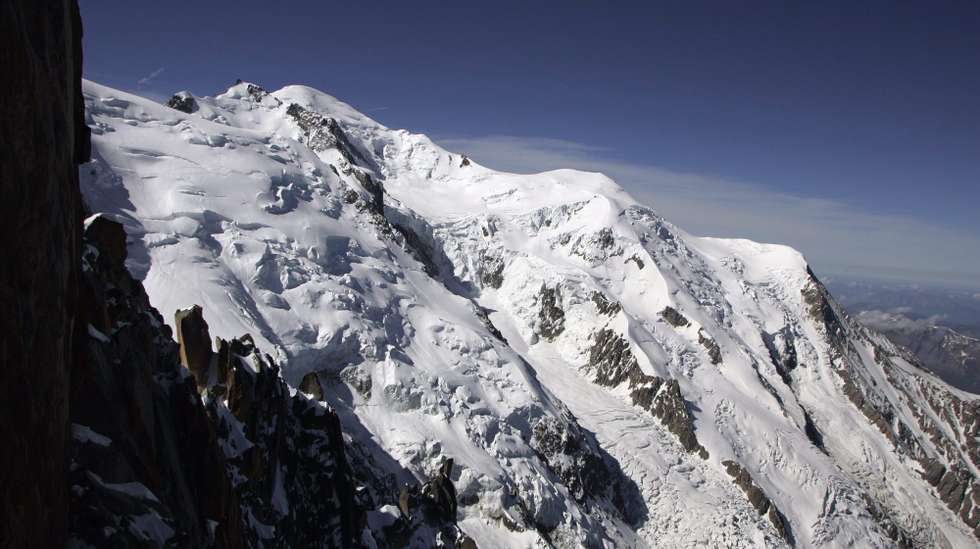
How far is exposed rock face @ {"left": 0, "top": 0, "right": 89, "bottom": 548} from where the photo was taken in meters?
6.85

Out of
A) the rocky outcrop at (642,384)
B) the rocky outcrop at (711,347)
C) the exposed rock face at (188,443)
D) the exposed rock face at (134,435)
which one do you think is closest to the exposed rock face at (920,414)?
the rocky outcrop at (711,347)

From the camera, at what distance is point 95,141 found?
5138 cm

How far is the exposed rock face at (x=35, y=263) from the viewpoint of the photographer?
6852 millimetres

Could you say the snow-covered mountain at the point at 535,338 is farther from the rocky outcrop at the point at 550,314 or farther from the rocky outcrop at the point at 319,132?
the rocky outcrop at the point at 319,132

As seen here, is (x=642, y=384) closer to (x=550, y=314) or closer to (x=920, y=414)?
(x=550, y=314)

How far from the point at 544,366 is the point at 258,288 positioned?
151 feet

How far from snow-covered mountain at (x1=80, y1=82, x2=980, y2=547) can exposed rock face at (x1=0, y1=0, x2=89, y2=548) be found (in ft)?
64.0

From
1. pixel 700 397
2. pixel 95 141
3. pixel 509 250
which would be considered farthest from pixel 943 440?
pixel 95 141

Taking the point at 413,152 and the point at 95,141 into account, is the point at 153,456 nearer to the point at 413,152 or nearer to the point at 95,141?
the point at 95,141

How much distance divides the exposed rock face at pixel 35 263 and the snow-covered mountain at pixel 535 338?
19.5 meters

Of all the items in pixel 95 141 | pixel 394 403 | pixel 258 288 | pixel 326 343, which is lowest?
pixel 394 403

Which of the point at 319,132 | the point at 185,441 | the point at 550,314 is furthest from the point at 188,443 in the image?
the point at 319,132

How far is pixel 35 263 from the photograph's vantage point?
7586mm

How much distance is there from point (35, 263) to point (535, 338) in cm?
8160
